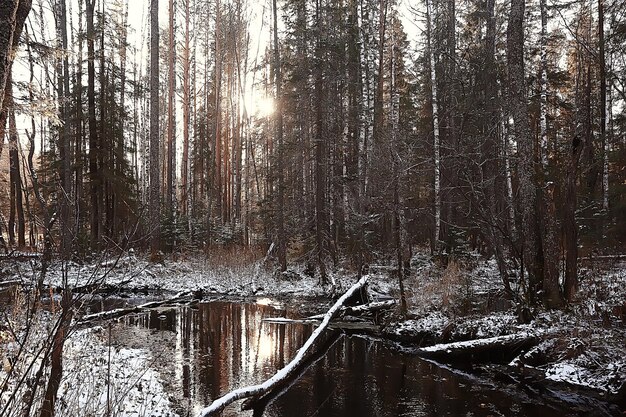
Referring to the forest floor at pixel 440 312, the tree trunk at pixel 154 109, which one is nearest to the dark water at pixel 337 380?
the forest floor at pixel 440 312

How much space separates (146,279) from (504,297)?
11.5 metres

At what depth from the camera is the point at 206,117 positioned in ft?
103

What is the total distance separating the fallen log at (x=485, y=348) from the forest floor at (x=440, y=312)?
26 cm

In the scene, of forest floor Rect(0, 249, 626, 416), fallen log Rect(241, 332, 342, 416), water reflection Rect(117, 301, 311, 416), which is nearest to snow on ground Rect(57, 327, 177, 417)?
forest floor Rect(0, 249, 626, 416)

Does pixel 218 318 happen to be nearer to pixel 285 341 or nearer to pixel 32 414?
pixel 285 341

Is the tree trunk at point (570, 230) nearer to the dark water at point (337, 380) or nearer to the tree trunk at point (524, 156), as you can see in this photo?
the tree trunk at point (524, 156)

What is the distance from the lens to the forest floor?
6672 millimetres

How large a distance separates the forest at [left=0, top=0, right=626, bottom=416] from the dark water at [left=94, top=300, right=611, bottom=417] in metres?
0.73

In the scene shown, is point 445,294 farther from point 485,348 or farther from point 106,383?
point 106,383

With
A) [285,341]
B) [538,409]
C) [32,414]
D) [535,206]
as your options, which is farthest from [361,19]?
[32,414]

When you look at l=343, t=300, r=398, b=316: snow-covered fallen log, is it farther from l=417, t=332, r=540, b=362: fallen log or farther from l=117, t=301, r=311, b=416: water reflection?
l=417, t=332, r=540, b=362: fallen log

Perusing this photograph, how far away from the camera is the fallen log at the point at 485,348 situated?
8.58m

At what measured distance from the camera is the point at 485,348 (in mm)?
8797

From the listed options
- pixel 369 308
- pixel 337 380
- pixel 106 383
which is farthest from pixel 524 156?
pixel 106 383
